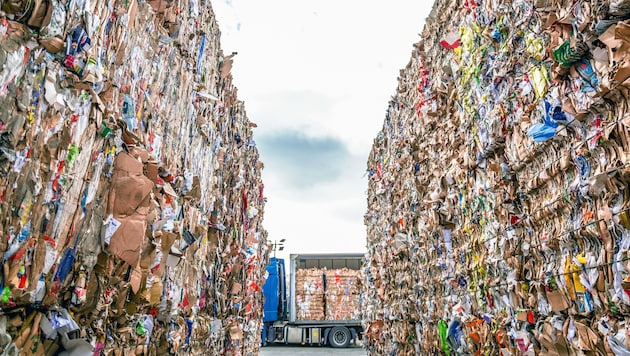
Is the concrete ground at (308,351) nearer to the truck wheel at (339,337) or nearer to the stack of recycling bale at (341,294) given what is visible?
the truck wheel at (339,337)

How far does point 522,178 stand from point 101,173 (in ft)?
6.49

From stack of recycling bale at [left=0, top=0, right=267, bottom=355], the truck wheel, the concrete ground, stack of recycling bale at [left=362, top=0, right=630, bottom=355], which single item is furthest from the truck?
stack of recycling bale at [left=0, top=0, right=267, bottom=355]

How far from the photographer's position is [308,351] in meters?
13.1

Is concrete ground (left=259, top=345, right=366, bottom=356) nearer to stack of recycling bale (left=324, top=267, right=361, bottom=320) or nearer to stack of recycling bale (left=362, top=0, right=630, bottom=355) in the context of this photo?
stack of recycling bale (left=324, top=267, right=361, bottom=320)

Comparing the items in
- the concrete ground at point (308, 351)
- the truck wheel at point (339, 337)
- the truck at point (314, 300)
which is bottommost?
the concrete ground at point (308, 351)

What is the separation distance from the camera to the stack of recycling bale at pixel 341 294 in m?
13.3

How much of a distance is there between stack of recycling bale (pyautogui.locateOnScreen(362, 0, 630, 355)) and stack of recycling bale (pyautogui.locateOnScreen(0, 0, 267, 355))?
1732mm

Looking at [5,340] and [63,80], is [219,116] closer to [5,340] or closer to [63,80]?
[63,80]

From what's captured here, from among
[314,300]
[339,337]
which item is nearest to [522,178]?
[314,300]

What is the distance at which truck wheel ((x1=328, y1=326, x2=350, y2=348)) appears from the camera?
14.2 metres

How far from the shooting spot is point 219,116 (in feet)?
13.9

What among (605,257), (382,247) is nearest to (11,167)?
(605,257)

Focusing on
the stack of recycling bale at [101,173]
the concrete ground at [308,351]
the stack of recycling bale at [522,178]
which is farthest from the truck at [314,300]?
the stack of recycling bale at [101,173]

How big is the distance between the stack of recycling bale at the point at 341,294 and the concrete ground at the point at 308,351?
906 millimetres
